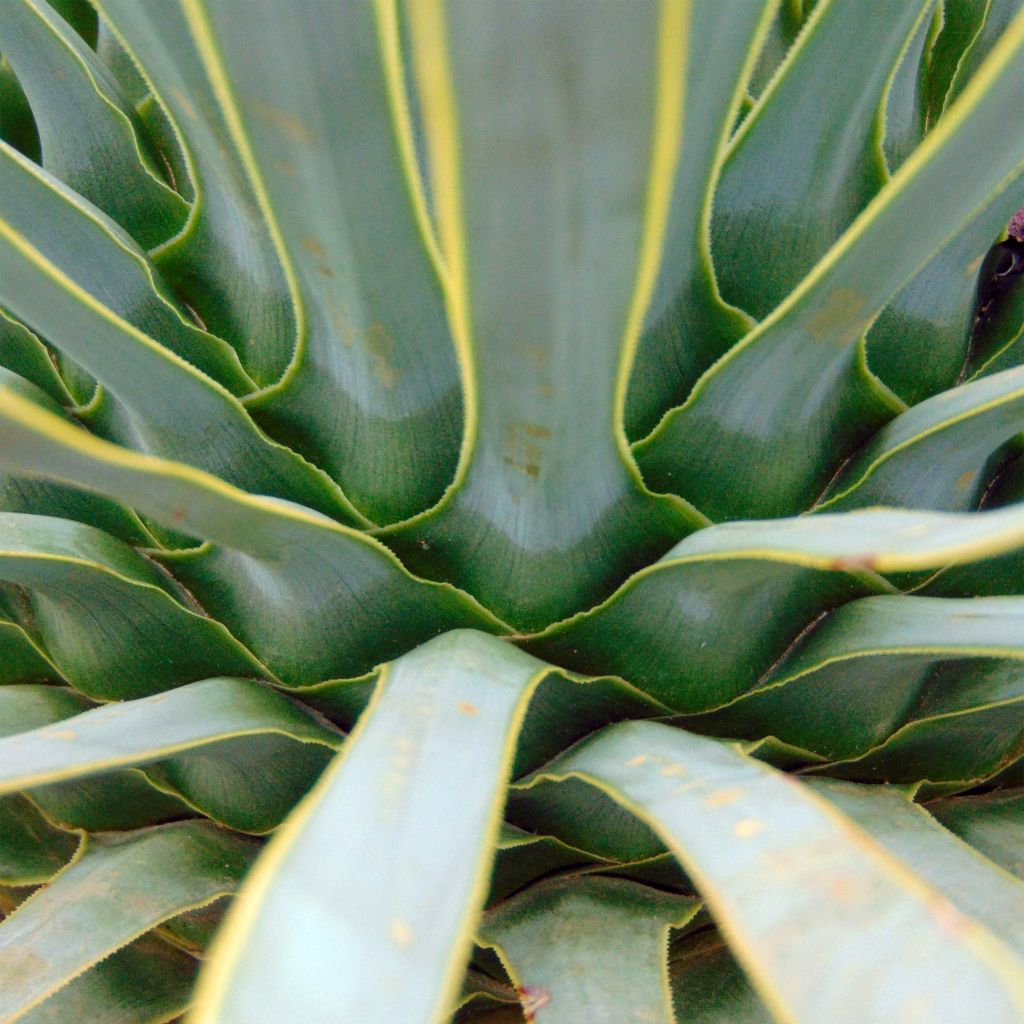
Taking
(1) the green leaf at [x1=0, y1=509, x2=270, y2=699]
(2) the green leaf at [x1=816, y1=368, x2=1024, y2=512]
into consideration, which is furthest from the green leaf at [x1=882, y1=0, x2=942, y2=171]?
(1) the green leaf at [x1=0, y1=509, x2=270, y2=699]

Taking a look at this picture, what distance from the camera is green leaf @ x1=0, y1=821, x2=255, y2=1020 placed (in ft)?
1.69

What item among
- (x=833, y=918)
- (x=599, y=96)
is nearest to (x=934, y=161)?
(x=599, y=96)

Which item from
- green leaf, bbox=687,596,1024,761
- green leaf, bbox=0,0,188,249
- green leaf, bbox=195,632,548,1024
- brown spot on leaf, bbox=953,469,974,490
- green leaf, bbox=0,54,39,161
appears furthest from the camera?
green leaf, bbox=0,54,39,161

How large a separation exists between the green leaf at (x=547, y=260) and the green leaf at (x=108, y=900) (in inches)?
9.4

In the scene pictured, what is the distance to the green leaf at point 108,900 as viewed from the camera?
1.69 feet

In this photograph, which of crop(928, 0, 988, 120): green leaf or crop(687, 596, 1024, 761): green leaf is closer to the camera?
crop(687, 596, 1024, 761): green leaf

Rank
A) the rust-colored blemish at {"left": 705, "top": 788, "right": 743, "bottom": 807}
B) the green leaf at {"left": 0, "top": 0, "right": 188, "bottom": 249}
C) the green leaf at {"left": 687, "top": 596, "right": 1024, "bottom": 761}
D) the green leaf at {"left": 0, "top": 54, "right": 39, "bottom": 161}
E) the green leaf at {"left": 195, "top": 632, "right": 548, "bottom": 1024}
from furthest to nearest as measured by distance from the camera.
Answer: the green leaf at {"left": 0, "top": 54, "right": 39, "bottom": 161}
the green leaf at {"left": 0, "top": 0, "right": 188, "bottom": 249}
the green leaf at {"left": 687, "top": 596, "right": 1024, "bottom": 761}
the rust-colored blemish at {"left": 705, "top": 788, "right": 743, "bottom": 807}
the green leaf at {"left": 195, "top": 632, "right": 548, "bottom": 1024}

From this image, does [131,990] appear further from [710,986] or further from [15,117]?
[15,117]

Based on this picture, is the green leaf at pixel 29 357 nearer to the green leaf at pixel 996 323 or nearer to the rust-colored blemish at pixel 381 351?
the rust-colored blemish at pixel 381 351

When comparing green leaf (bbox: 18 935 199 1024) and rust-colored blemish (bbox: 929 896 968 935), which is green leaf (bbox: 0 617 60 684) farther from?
rust-colored blemish (bbox: 929 896 968 935)

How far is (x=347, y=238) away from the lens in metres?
0.42

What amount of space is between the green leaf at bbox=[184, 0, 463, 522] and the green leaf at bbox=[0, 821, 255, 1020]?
0.75 feet

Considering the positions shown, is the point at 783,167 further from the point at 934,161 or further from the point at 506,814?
the point at 506,814

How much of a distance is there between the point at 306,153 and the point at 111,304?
0.29 meters
